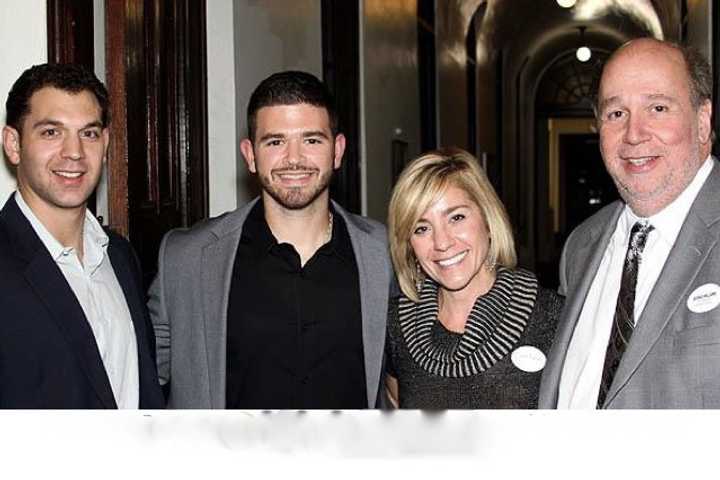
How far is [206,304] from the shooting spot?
8.11 ft

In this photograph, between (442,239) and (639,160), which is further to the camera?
(442,239)

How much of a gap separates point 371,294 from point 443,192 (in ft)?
1.14

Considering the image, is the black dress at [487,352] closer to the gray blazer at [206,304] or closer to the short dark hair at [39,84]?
the gray blazer at [206,304]

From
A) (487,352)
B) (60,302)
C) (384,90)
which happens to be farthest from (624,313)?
(384,90)

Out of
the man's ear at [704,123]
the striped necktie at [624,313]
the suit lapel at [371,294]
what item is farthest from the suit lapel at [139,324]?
the man's ear at [704,123]

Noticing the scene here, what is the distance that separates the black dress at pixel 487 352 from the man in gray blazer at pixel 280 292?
0.14m

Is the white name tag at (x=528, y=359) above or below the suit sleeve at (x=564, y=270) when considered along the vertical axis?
below

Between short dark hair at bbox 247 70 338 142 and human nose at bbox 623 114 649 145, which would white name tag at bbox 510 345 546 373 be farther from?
short dark hair at bbox 247 70 338 142

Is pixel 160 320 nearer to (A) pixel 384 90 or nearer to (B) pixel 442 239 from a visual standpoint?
(B) pixel 442 239

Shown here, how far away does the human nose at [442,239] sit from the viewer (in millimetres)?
2355

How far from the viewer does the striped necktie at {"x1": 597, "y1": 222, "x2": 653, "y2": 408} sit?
2.05 meters

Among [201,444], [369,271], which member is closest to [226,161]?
[369,271]

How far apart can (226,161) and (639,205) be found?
2169 mm

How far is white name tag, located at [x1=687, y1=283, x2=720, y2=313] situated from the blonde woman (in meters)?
0.46
